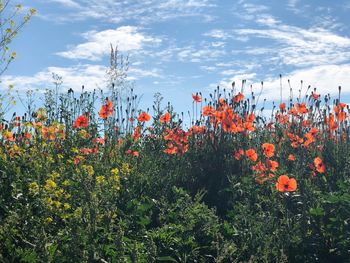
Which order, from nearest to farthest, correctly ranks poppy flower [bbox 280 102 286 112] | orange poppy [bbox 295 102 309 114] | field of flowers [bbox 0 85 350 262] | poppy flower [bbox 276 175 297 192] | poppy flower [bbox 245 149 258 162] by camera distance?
field of flowers [bbox 0 85 350 262] < poppy flower [bbox 276 175 297 192] < poppy flower [bbox 245 149 258 162] < orange poppy [bbox 295 102 309 114] < poppy flower [bbox 280 102 286 112]

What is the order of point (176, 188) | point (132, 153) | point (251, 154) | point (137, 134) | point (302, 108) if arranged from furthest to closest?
point (302, 108) → point (137, 134) → point (132, 153) → point (251, 154) → point (176, 188)

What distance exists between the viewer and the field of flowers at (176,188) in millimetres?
3672

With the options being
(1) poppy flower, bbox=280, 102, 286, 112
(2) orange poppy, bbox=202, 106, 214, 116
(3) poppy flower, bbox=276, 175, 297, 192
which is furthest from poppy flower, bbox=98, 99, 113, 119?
(1) poppy flower, bbox=280, 102, 286, 112

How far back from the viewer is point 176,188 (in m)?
4.52

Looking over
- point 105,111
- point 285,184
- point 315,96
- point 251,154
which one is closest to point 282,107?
point 315,96

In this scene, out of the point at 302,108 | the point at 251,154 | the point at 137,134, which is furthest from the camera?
the point at 302,108

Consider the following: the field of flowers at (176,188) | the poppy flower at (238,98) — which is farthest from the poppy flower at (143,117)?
the poppy flower at (238,98)

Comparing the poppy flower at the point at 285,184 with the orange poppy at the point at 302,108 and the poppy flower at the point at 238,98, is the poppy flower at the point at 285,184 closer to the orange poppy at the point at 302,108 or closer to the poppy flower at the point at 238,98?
the poppy flower at the point at 238,98

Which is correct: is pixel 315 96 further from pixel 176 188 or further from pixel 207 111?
pixel 176 188

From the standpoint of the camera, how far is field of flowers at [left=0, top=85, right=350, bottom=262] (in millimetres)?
3672

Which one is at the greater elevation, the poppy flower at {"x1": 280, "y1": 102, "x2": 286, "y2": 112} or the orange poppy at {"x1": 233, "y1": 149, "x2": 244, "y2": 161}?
the poppy flower at {"x1": 280, "y1": 102, "x2": 286, "y2": 112}

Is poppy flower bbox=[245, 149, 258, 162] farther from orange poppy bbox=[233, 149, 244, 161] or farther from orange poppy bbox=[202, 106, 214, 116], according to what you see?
orange poppy bbox=[202, 106, 214, 116]

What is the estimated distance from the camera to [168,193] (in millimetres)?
5145

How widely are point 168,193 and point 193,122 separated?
6.61 feet
